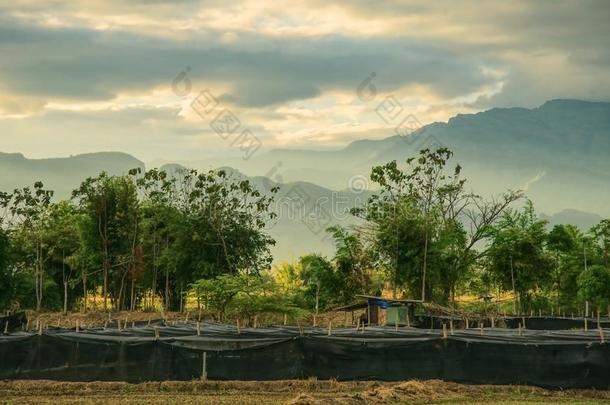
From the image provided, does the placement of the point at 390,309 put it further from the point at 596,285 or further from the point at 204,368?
the point at 596,285

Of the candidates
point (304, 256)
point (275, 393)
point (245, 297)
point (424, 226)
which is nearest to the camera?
point (275, 393)

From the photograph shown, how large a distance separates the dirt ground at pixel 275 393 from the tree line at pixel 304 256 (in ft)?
117

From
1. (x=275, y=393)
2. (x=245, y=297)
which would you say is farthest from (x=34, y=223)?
(x=275, y=393)

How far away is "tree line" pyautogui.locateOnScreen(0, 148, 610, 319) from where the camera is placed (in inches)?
2576

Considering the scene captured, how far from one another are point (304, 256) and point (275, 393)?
4205 centimetres

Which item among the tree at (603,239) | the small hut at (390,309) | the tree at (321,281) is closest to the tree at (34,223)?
the tree at (321,281)

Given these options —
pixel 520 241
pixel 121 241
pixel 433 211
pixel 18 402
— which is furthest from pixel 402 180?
pixel 18 402

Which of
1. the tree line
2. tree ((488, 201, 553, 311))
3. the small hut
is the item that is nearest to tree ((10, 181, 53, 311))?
the tree line

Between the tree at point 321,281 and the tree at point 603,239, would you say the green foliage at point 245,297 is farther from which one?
the tree at point 603,239

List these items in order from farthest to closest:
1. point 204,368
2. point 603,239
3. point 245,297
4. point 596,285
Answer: point 603,239 → point 596,285 → point 245,297 → point 204,368

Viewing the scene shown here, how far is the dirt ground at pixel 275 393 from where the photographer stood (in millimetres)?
23688

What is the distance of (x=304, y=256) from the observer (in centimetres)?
6712

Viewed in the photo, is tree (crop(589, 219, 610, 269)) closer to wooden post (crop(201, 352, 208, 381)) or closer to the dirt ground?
the dirt ground

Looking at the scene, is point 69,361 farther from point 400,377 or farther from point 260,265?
point 260,265
